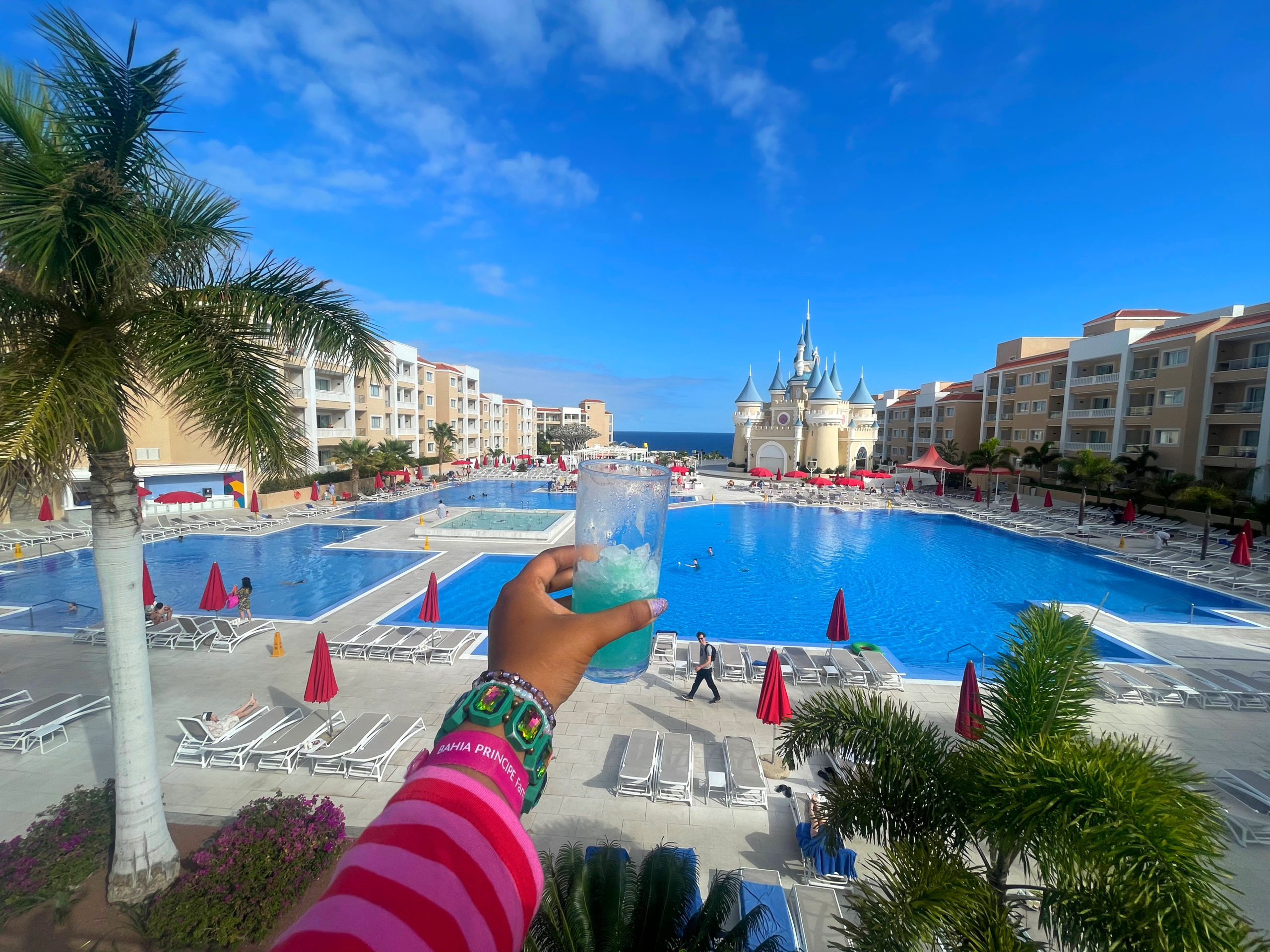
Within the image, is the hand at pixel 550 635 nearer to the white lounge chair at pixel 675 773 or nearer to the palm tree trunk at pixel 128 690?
the palm tree trunk at pixel 128 690

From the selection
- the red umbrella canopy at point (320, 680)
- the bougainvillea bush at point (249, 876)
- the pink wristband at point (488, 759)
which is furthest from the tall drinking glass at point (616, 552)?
the red umbrella canopy at point (320, 680)

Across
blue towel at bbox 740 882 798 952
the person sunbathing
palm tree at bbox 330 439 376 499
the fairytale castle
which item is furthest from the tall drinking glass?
the fairytale castle

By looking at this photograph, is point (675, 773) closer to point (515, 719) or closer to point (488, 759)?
point (515, 719)

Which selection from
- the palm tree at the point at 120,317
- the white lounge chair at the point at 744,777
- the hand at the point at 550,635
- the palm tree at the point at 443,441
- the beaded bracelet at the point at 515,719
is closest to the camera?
the beaded bracelet at the point at 515,719

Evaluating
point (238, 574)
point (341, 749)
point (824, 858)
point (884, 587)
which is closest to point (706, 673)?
point (824, 858)

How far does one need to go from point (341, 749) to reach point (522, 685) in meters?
7.16

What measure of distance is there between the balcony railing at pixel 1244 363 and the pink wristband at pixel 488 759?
3626 cm

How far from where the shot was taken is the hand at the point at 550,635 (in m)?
1.92

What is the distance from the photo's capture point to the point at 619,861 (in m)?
4.17

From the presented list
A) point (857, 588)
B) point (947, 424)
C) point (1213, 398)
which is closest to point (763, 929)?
point (857, 588)

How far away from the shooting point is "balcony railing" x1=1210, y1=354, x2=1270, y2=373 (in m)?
24.8

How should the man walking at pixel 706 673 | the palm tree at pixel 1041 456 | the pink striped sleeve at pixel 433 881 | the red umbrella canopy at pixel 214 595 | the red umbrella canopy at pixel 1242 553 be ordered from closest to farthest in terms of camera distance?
the pink striped sleeve at pixel 433 881 < the man walking at pixel 706 673 < the red umbrella canopy at pixel 214 595 < the red umbrella canopy at pixel 1242 553 < the palm tree at pixel 1041 456

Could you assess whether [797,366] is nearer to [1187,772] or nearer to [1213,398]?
[1213,398]

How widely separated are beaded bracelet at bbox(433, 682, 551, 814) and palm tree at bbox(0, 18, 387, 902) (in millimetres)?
3156
